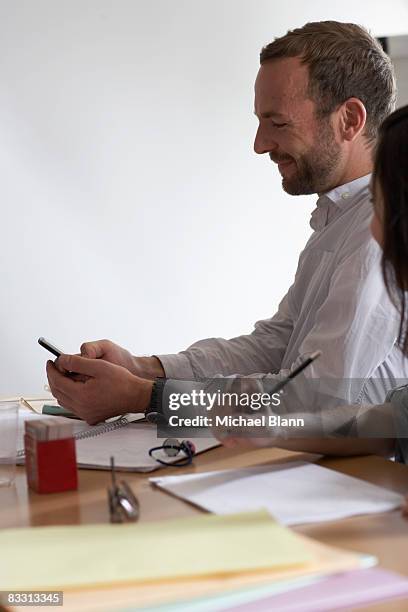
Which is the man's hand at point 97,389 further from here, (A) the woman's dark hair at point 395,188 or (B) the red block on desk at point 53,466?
(A) the woman's dark hair at point 395,188

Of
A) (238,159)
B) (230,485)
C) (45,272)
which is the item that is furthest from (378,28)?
(230,485)

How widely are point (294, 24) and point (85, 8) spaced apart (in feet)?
3.04

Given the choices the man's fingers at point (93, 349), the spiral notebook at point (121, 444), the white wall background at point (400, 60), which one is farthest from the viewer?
the white wall background at point (400, 60)

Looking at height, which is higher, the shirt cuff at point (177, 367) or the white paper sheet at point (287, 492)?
the shirt cuff at point (177, 367)

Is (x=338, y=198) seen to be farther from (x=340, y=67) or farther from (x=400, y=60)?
(x=400, y=60)

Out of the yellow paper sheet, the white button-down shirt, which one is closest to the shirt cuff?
the white button-down shirt

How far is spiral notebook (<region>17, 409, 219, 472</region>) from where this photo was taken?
1.26 m

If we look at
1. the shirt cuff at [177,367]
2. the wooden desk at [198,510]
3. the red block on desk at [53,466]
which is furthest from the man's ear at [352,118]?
the red block on desk at [53,466]

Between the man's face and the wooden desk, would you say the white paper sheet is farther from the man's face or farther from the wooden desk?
the man's face

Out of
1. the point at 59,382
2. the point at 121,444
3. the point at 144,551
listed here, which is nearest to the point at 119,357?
the point at 59,382

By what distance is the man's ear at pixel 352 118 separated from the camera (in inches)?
74.8

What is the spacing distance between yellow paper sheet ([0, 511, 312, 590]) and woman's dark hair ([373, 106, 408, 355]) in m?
0.40

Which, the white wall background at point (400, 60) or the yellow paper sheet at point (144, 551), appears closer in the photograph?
the yellow paper sheet at point (144, 551)

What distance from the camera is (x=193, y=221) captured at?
11.4 ft
